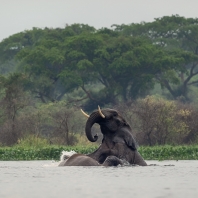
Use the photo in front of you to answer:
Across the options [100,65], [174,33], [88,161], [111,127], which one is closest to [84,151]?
[111,127]

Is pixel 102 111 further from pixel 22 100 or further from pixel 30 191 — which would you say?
pixel 22 100

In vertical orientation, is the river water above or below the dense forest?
below

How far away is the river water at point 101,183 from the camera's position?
51.0ft

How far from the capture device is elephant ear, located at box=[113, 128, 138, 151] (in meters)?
22.6

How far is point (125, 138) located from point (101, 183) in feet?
15.8

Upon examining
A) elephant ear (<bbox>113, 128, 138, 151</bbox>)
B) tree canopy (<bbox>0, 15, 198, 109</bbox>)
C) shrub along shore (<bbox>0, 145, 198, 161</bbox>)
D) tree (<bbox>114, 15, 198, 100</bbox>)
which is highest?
tree (<bbox>114, 15, 198, 100</bbox>)

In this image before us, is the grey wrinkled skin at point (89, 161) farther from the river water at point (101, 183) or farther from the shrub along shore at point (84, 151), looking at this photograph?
the shrub along shore at point (84, 151)

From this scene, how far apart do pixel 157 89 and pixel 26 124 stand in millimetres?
55172

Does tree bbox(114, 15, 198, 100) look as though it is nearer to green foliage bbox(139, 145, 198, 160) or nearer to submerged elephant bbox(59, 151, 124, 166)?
green foliage bbox(139, 145, 198, 160)

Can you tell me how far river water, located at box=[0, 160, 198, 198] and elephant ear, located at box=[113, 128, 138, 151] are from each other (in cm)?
71

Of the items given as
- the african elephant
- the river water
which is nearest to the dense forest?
the african elephant

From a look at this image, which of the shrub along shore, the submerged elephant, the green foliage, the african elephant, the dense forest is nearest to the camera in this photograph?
the submerged elephant

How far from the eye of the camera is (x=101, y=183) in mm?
17906

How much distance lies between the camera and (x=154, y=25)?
3516 inches
